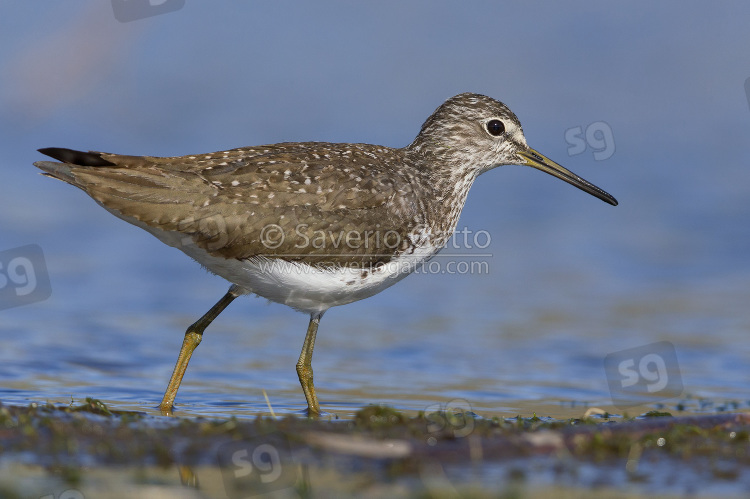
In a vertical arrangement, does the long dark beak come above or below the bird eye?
below

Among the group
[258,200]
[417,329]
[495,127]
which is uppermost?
[495,127]

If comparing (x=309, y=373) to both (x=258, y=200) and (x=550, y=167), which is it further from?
(x=550, y=167)

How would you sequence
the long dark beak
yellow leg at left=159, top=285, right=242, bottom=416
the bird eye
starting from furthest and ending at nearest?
the long dark beak, the bird eye, yellow leg at left=159, top=285, right=242, bottom=416

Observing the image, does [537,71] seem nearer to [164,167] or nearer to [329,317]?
[329,317]

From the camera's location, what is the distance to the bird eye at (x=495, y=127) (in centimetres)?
1014

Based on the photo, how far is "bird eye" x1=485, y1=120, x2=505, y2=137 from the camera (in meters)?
10.1

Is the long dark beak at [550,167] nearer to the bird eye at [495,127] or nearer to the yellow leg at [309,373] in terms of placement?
the bird eye at [495,127]

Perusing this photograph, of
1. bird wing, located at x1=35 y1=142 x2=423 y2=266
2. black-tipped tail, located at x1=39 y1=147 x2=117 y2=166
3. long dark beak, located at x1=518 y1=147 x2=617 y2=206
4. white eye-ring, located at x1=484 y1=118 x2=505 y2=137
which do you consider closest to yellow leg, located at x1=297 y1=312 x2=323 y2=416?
bird wing, located at x1=35 y1=142 x2=423 y2=266

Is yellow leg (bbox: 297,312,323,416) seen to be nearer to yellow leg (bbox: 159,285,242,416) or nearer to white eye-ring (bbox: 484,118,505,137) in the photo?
yellow leg (bbox: 159,285,242,416)

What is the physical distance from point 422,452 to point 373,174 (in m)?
3.24

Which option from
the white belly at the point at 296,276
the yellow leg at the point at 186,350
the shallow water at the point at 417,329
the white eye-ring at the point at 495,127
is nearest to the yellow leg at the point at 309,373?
the shallow water at the point at 417,329

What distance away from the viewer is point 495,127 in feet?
33.3

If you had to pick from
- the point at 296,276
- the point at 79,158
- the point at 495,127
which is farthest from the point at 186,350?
the point at 495,127

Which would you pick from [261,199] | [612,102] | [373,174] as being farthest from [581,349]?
[612,102]
